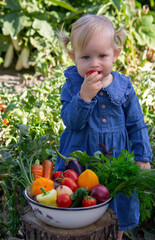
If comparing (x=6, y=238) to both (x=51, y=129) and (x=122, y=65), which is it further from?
(x=122, y=65)

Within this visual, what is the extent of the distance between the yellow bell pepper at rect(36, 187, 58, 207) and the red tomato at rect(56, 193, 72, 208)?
0.09 feet

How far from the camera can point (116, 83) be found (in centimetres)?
215

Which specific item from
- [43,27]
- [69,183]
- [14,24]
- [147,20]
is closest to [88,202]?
[69,183]

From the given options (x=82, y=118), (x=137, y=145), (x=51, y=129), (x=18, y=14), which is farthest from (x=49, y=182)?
(x=18, y=14)

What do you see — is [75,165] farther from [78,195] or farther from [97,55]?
[97,55]

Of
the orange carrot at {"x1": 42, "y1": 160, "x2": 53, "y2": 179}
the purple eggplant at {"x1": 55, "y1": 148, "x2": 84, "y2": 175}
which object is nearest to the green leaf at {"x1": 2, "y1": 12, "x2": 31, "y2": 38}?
the orange carrot at {"x1": 42, "y1": 160, "x2": 53, "y2": 179}

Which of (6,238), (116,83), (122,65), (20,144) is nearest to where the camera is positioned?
(116,83)

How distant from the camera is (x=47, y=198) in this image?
1600 mm

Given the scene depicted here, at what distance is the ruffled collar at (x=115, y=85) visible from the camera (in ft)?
6.82

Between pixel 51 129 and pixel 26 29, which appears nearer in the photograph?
pixel 51 129

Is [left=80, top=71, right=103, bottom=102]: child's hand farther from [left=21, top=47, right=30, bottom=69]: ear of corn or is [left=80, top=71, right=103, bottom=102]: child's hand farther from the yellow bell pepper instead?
[left=21, top=47, right=30, bottom=69]: ear of corn

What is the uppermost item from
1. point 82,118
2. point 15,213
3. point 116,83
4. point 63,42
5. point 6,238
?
point 63,42

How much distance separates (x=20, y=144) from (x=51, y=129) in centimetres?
109

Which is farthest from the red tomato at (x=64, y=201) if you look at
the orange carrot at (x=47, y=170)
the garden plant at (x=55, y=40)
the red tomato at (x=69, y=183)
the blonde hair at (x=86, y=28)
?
the garden plant at (x=55, y=40)
